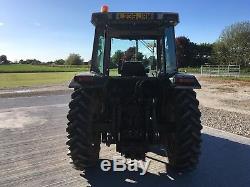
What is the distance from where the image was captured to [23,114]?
10414mm

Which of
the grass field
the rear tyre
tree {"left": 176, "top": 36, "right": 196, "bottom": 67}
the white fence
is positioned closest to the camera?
the rear tyre

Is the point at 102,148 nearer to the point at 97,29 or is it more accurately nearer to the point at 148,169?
the point at 148,169

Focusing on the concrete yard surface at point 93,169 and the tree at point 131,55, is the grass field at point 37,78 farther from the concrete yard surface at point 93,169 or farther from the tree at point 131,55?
the tree at point 131,55

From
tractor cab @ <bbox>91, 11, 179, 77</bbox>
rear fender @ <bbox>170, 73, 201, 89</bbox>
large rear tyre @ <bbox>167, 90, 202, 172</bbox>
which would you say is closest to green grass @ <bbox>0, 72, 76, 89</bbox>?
tractor cab @ <bbox>91, 11, 179, 77</bbox>

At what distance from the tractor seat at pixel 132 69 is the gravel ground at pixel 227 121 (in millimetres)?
3108

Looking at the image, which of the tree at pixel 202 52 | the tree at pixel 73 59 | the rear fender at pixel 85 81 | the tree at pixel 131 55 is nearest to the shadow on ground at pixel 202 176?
the rear fender at pixel 85 81

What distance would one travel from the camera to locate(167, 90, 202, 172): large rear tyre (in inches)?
192

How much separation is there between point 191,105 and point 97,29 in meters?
1.98

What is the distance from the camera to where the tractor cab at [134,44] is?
16.8 ft

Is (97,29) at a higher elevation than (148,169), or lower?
higher

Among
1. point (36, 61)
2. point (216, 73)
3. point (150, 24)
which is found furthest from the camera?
point (36, 61)

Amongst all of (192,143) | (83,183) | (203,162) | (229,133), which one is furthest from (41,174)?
(229,133)

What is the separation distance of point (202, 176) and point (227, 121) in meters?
4.61

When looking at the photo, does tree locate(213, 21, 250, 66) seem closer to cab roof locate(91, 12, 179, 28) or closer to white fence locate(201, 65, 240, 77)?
white fence locate(201, 65, 240, 77)
